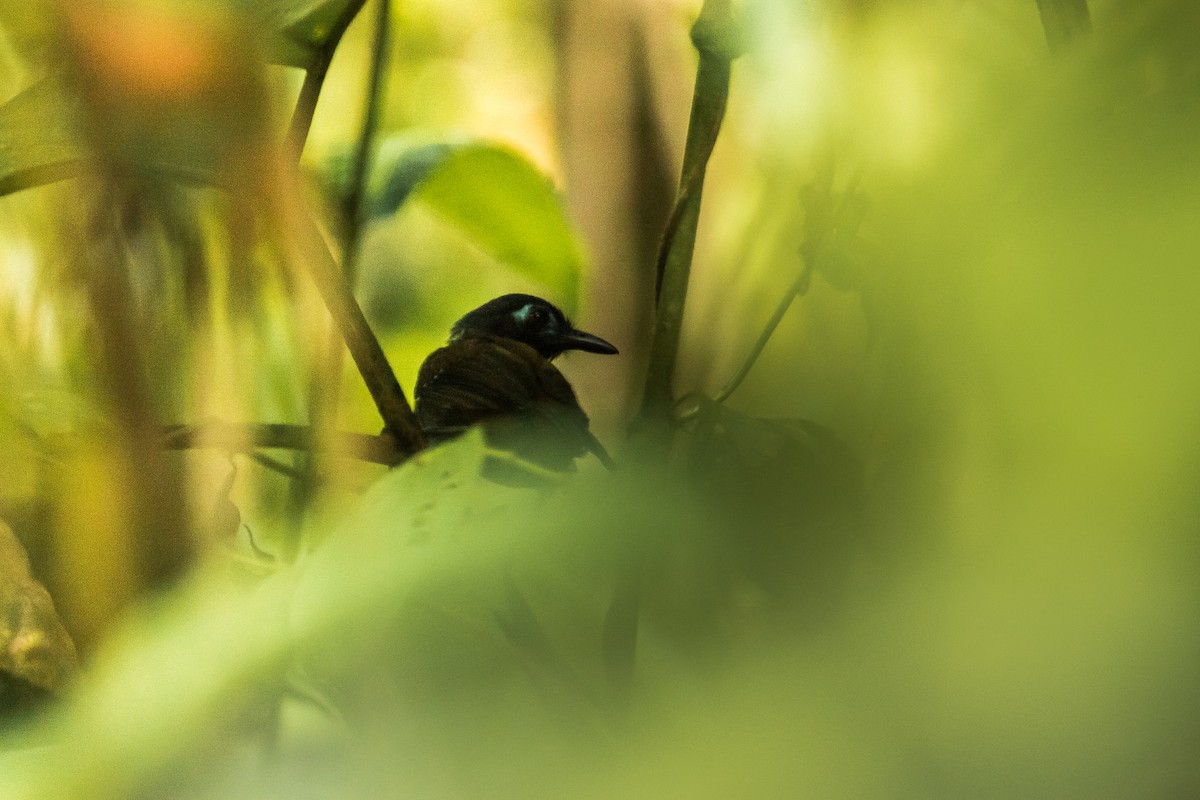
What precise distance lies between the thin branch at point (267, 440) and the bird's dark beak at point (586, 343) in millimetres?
352

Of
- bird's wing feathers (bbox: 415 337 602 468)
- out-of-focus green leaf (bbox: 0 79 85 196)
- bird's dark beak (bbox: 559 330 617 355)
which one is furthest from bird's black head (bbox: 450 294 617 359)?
out-of-focus green leaf (bbox: 0 79 85 196)

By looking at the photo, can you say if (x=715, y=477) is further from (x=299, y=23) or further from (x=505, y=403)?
(x=299, y=23)

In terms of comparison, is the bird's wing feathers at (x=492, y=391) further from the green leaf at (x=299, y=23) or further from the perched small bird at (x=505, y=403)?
the green leaf at (x=299, y=23)

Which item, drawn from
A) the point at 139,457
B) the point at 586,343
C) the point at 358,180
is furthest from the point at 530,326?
the point at 139,457

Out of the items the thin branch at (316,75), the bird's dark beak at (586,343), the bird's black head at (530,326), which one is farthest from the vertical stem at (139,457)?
the bird's dark beak at (586,343)

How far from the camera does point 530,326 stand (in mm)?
604

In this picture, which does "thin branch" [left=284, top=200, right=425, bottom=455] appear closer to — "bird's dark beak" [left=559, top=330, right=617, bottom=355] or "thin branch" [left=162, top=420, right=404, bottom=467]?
"thin branch" [left=162, top=420, right=404, bottom=467]

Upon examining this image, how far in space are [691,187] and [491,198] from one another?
0.15 m

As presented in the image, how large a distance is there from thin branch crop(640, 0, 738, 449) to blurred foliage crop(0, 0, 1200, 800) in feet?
0.03

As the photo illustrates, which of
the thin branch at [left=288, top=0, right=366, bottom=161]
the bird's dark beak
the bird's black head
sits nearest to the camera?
the thin branch at [left=288, top=0, right=366, bottom=161]

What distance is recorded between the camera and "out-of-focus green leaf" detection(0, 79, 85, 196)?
328 mm

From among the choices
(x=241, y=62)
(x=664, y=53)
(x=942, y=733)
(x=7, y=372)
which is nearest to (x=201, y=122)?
(x=241, y=62)

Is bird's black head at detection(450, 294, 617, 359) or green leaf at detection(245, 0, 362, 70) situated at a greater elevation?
green leaf at detection(245, 0, 362, 70)

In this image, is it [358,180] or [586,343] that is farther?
[586,343]
